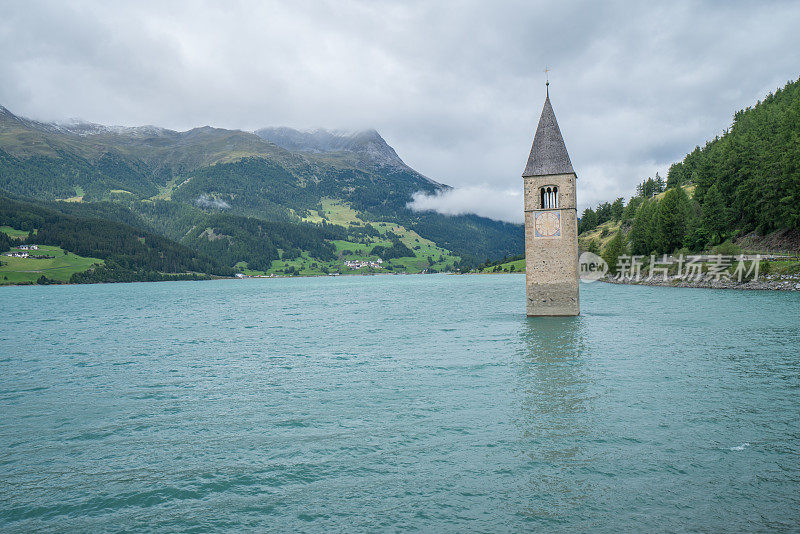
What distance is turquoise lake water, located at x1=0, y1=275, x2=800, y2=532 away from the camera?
11375 mm

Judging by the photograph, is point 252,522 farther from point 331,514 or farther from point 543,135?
point 543,135

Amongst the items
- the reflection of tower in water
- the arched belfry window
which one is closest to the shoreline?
the arched belfry window

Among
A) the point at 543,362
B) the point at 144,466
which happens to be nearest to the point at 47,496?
the point at 144,466

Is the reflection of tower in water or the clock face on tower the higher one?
the clock face on tower

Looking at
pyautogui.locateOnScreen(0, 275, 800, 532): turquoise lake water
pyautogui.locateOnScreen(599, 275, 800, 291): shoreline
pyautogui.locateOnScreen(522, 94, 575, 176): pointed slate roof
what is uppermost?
pyautogui.locateOnScreen(522, 94, 575, 176): pointed slate roof

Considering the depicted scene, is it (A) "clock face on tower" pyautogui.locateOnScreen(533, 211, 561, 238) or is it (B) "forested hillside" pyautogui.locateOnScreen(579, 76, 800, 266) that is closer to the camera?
(A) "clock face on tower" pyautogui.locateOnScreen(533, 211, 561, 238)

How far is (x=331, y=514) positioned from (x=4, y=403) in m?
20.4

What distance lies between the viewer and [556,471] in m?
13.3

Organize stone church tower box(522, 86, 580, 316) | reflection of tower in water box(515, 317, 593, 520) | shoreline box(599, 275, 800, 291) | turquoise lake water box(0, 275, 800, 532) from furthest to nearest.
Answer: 1. shoreline box(599, 275, 800, 291)
2. stone church tower box(522, 86, 580, 316)
3. reflection of tower in water box(515, 317, 593, 520)
4. turquoise lake water box(0, 275, 800, 532)

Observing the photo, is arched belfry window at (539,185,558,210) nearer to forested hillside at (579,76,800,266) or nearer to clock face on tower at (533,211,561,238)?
clock face on tower at (533,211,561,238)

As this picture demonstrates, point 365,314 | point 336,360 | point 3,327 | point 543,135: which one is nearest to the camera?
point 336,360

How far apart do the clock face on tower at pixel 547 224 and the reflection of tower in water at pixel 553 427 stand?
14572mm

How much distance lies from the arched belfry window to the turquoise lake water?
1514cm

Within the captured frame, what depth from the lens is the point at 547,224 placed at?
44906mm
